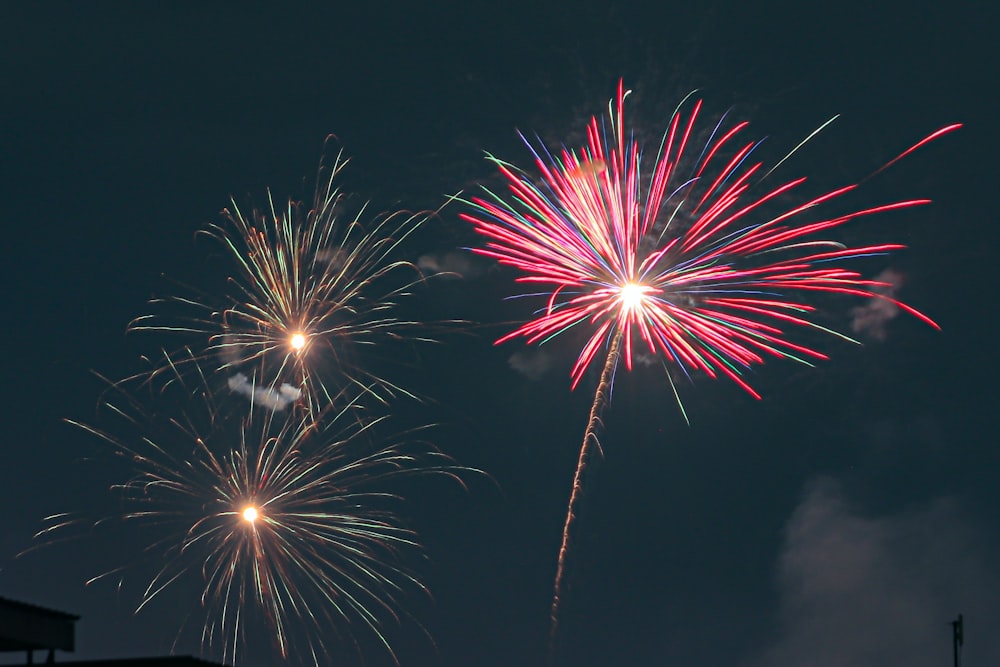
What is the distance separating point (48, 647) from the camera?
3166 centimetres

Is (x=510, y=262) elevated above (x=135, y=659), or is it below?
above

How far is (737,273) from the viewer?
37.5 m

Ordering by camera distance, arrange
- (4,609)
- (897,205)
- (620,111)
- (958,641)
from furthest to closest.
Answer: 1. (958,641)
2. (620,111)
3. (897,205)
4. (4,609)

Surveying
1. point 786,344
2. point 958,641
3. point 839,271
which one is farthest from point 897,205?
point 958,641

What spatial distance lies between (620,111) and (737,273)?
5.89 meters

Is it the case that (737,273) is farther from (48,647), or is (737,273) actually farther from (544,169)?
(48,647)

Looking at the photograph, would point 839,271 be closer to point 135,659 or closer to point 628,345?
point 628,345

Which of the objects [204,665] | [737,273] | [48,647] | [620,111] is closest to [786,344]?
[737,273]

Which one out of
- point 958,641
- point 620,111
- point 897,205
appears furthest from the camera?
point 958,641

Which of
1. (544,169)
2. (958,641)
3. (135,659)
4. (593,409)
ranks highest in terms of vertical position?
(544,169)

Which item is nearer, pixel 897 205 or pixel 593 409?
pixel 897 205

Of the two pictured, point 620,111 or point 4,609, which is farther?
point 620,111

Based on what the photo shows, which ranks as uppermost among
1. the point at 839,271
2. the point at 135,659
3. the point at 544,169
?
the point at 544,169

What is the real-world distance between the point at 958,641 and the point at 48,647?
2879cm
